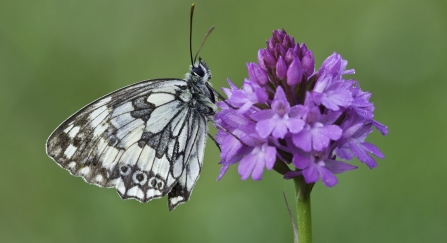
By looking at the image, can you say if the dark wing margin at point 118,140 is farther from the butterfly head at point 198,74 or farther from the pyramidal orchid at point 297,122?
the pyramidal orchid at point 297,122

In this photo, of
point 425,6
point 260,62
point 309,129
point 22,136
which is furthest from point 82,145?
point 425,6

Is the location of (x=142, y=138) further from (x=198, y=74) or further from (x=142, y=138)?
(x=198, y=74)

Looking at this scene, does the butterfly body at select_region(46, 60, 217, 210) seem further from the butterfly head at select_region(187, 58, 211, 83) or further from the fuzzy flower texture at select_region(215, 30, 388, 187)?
the fuzzy flower texture at select_region(215, 30, 388, 187)

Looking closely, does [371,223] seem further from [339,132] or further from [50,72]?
[50,72]

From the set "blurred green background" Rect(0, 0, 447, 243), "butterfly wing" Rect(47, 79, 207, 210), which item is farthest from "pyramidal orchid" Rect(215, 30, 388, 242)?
Answer: "blurred green background" Rect(0, 0, 447, 243)

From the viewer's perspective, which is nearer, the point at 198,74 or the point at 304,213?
the point at 304,213

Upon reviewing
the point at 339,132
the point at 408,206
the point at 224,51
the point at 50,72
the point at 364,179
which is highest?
the point at 224,51

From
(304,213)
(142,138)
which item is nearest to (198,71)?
(142,138)

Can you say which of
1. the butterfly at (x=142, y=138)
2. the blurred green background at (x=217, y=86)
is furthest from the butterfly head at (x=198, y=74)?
the blurred green background at (x=217, y=86)
